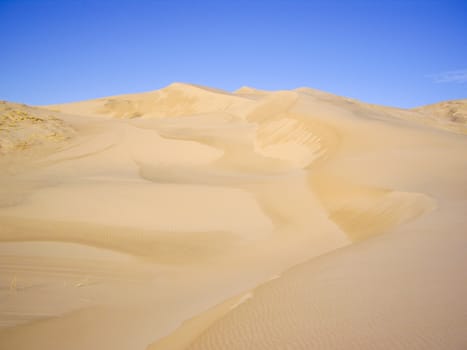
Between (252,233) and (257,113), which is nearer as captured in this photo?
(252,233)

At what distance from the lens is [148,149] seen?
500 inches

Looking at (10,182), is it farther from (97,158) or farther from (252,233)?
(252,233)

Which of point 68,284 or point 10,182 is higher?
point 10,182

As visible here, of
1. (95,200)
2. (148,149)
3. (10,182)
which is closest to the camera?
(95,200)

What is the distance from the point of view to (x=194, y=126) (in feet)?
54.3

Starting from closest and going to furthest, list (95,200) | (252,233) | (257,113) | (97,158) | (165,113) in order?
(252,233) → (95,200) → (97,158) → (257,113) → (165,113)

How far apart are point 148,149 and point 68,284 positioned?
9123mm

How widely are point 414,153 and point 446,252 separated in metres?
6.24

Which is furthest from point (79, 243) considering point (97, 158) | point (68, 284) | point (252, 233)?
point (97, 158)

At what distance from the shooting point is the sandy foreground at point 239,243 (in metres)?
2.77

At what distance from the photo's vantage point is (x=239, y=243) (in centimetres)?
555

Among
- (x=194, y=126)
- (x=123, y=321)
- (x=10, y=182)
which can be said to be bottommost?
(x=123, y=321)

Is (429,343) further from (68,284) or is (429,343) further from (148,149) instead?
(148,149)

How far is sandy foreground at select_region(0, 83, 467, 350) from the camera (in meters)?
2.77
